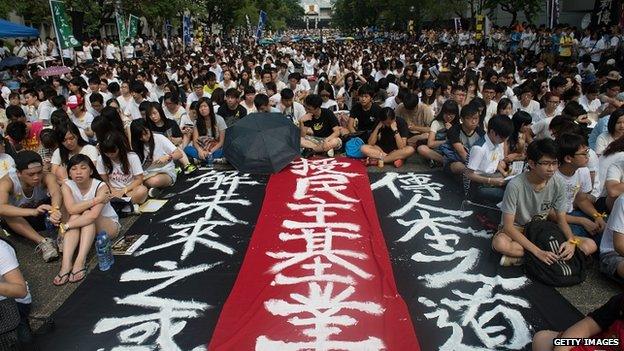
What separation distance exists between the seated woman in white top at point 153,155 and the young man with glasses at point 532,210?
13.9 ft

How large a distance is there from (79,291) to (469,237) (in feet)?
12.4

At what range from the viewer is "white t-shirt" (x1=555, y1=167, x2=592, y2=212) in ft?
14.3

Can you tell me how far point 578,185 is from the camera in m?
4.43

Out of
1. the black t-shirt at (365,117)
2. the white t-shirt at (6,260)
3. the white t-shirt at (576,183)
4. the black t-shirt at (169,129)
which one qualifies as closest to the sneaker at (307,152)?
the black t-shirt at (365,117)

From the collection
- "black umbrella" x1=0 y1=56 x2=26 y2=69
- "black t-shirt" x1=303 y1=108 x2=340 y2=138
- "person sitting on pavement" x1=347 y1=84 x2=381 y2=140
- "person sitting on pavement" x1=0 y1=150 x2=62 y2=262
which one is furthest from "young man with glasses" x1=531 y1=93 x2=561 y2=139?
"black umbrella" x1=0 y1=56 x2=26 y2=69

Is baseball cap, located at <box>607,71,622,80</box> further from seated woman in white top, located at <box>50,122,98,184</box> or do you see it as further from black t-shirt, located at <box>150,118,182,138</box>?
seated woman in white top, located at <box>50,122,98,184</box>

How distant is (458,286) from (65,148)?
4674 millimetres

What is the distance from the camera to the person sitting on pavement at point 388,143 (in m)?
6.88

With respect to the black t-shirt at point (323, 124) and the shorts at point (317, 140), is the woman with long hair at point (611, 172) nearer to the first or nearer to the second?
the shorts at point (317, 140)

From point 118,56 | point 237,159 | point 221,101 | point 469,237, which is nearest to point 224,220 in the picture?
point 237,159

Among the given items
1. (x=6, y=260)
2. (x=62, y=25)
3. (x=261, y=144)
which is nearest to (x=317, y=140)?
(x=261, y=144)

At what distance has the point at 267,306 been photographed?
144 inches

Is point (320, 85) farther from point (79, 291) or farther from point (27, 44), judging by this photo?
point (27, 44)

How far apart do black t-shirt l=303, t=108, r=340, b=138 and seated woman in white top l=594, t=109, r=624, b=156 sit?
382cm
